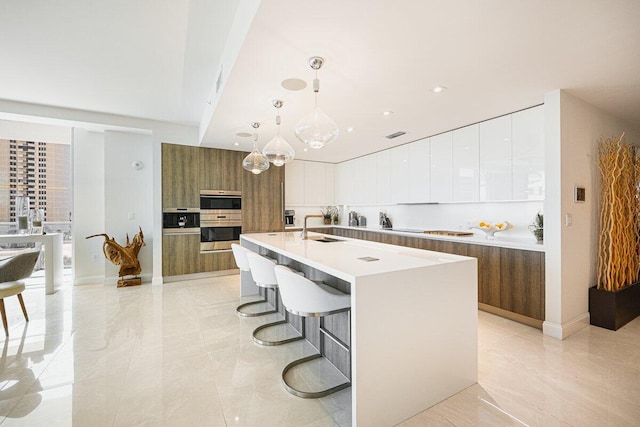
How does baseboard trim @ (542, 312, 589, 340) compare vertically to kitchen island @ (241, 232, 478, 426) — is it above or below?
below

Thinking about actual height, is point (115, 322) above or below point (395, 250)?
below

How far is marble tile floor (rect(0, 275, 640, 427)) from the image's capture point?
1618 millimetres

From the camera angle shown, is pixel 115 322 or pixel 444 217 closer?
pixel 115 322

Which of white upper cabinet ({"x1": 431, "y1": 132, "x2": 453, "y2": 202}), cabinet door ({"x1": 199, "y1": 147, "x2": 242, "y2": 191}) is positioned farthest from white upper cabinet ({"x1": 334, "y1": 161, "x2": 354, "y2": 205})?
cabinet door ({"x1": 199, "y1": 147, "x2": 242, "y2": 191})

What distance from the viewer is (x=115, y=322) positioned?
9.88 feet

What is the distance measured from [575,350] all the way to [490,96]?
245 centimetres

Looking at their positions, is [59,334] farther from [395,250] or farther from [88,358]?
[395,250]

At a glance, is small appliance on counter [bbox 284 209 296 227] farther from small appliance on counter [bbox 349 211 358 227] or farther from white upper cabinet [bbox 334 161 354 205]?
small appliance on counter [bbox 349 211 358 227]

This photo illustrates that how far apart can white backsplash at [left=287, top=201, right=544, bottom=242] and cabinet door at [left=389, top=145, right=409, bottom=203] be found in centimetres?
37

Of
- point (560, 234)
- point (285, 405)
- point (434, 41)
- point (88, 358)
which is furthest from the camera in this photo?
point (560, 234)

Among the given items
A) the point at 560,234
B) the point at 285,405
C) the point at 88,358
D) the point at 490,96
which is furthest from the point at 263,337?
the point at 490,96

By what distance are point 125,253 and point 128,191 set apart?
3.75 feet

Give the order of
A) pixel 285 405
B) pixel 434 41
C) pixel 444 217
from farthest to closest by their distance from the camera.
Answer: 1. pixel 444 217
2. pixel 434 41
3. pixel 285 405

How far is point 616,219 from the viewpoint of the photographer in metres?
2.97
